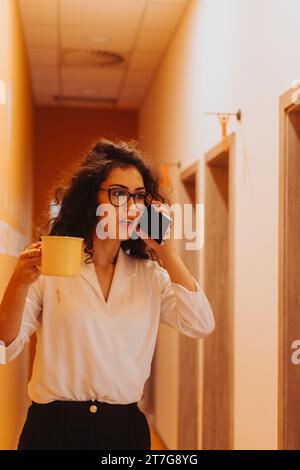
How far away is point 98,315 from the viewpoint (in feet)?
5.12

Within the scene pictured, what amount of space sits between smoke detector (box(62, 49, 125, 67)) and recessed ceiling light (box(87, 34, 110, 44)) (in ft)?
0.60

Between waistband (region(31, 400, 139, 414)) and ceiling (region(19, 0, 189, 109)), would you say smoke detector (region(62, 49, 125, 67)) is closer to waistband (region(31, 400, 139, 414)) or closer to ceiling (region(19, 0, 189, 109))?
ceiling (region(19, 0, 189, 109))

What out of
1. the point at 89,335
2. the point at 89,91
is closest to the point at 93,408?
the point at 89,335

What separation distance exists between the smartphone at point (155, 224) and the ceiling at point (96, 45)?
8.68 ft

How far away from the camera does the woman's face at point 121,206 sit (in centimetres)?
153

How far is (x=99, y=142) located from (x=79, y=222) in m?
0.21

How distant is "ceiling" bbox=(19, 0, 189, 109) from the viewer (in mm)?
4047

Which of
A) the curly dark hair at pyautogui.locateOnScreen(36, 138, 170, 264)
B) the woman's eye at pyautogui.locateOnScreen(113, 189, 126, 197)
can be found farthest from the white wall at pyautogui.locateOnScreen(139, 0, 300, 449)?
the woman's eye at pyautogui.locateOnScreen(113, 189, 126, 197)

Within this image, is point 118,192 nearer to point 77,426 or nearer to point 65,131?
point 77,426

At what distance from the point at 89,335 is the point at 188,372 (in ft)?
7.93

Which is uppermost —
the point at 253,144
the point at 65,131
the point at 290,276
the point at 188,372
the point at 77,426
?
the point at 65,131

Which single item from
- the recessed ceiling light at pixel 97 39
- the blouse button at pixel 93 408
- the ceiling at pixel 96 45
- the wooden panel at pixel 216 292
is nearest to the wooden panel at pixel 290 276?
the blouse button at pixel 93 408

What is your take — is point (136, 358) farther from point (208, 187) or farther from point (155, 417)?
point (155, 417)

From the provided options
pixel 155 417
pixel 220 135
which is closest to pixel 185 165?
pixel 220 135
